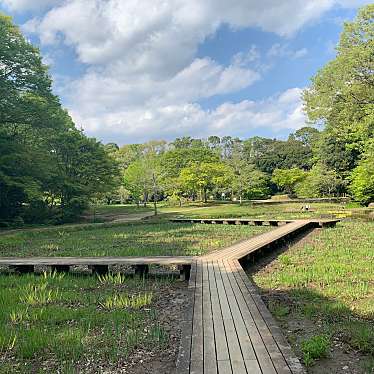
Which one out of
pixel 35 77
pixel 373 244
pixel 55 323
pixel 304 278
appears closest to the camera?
pixel 55 323

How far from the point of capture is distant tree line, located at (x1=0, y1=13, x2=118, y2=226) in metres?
26.0

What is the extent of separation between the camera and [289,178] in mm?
57656

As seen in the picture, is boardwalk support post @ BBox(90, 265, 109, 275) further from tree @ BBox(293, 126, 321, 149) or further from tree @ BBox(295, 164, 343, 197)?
tree @ BBox(293, 126, 321, 149)

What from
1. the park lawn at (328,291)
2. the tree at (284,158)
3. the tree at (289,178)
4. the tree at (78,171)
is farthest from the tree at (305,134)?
the park lawn at (328,291)

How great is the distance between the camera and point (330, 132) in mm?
25688

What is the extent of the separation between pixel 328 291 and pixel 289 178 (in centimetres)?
5232

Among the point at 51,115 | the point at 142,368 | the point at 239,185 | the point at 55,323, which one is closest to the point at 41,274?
the point at 55,323

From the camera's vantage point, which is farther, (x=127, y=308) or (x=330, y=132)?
(x=330, y=132)

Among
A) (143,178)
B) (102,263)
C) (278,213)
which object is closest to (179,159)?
(143,178)

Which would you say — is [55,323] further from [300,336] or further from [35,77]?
[35,77]

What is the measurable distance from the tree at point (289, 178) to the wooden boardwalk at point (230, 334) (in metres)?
52.4

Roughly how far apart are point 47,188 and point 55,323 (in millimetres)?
26827

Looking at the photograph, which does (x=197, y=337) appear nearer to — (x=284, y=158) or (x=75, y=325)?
(x=75, y=325)

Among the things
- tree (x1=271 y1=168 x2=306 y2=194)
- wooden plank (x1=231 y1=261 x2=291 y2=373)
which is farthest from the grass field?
tree (x1=271 y1=168 x2=306 y2=194)
